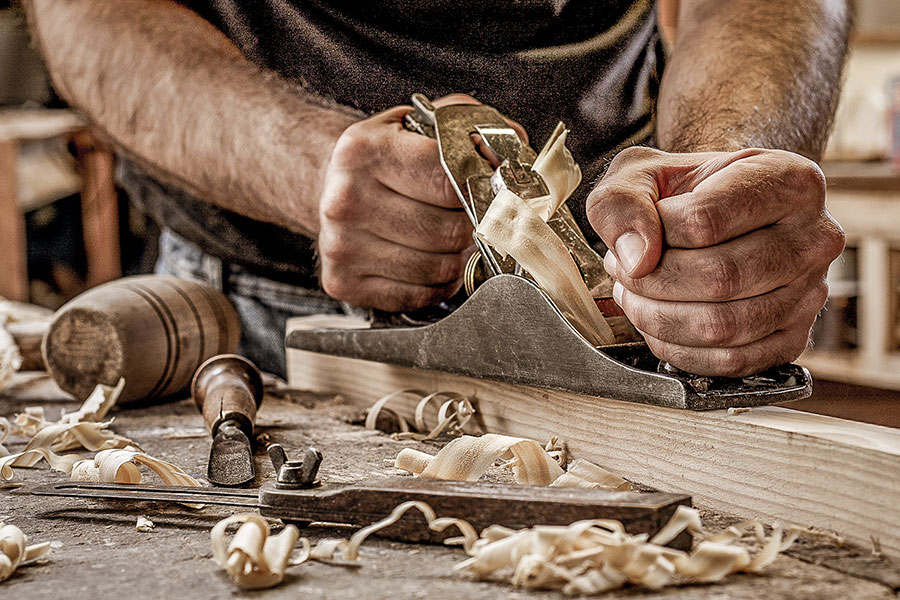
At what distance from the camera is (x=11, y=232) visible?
12.8 feet

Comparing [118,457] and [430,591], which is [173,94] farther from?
[430,591]

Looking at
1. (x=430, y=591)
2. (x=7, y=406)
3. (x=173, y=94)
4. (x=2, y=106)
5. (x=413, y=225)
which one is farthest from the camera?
(x=2, y=106)

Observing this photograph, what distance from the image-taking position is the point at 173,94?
1449mm

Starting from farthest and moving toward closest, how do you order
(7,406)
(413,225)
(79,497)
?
(7,406)
(413,225)
(79,497)

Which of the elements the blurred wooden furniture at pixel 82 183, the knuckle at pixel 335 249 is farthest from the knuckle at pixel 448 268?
the blurred wooden furniture at pixel 82 183

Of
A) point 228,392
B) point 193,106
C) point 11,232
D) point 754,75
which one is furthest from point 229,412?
point 11,232

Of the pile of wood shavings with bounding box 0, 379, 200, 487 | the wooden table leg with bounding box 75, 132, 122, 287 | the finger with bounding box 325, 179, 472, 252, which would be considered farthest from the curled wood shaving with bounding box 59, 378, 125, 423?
the wooden table leg with bounding box 75, 132, 122, 287

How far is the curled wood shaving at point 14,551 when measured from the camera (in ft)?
2.07

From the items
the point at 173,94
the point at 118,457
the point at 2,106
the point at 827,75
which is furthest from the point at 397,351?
the point at 2,106

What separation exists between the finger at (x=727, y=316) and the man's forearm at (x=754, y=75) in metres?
0.40

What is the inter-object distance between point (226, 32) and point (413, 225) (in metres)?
0.57

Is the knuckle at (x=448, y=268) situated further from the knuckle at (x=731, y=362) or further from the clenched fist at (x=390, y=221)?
the knuckle at (x=731, y=362)

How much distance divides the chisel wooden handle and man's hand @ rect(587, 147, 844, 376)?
1.32ft

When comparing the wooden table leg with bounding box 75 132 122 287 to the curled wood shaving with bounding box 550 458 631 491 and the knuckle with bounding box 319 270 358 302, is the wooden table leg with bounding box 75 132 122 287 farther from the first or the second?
the curled wood shaving with bounding box 550 458 631 491
